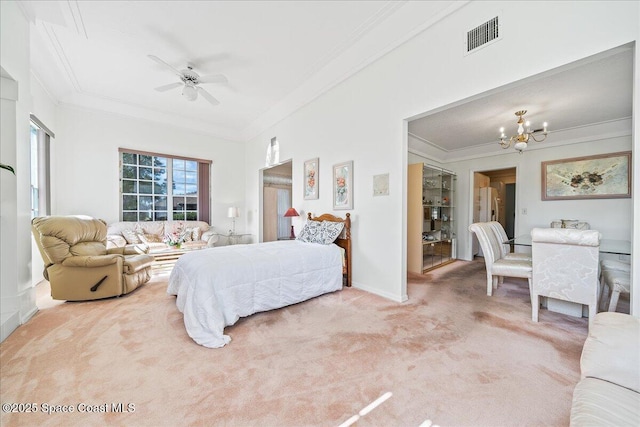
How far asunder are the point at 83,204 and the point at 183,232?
1832mm

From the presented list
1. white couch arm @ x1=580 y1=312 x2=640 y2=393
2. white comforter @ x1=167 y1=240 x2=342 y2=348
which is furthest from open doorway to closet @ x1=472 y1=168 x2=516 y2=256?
white couch arm @ x1=580 y1=312 x2=640 y2=393

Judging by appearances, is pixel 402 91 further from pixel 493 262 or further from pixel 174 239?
pixel 174 239

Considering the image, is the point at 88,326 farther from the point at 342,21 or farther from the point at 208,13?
the point at 342,21

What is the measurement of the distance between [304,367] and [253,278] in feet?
3.51

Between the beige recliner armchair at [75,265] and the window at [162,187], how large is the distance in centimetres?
228

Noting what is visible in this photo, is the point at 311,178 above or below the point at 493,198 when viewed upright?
above

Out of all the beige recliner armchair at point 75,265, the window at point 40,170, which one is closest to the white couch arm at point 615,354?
the beige recliner armchair at point 75,265

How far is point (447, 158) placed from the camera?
242 inches

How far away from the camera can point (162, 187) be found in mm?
5738

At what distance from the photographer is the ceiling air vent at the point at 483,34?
2.22m

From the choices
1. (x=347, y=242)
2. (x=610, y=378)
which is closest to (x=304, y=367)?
(x=610, y=378)

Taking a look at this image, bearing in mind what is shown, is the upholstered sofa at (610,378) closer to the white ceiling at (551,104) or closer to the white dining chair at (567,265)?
the white dining chair at (567,265)

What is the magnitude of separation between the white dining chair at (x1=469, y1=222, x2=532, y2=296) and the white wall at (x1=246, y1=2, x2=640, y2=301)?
1.06 meters

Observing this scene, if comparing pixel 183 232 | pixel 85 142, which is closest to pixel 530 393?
pixel 183 232
